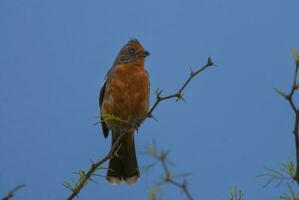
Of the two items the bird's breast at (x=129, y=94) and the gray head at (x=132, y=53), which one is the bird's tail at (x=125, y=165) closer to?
the bird's breast at (x=129, y=94)

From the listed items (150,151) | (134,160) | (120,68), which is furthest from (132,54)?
(150,151)

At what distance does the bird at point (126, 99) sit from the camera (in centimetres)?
379

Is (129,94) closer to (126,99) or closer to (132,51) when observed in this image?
(126,99)

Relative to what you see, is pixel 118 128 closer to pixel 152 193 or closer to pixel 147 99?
pixel 147 99

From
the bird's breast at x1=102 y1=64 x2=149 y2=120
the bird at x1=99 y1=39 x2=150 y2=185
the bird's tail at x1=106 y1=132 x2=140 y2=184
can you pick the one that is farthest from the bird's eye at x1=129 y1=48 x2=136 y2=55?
the bird's tail at x1=106 y1=132 x2=140 y2=184

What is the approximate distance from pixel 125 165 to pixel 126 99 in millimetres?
581

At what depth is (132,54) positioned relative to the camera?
13.4 feet

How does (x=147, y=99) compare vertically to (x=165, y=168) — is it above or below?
above

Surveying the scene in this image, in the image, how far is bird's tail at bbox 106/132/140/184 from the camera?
387 cm

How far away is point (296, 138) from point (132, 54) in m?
3.10

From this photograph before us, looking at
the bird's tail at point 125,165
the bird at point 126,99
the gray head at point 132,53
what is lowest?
the bird's tail at point 125,165

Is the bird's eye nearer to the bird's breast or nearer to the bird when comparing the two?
the bird

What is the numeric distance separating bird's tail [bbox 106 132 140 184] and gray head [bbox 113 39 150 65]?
0.62m

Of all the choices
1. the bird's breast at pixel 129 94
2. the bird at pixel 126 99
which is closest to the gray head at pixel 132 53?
the bird at pixel 126 99
